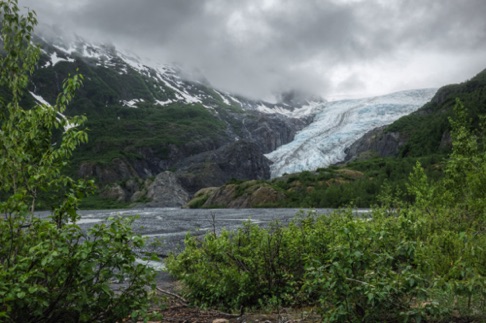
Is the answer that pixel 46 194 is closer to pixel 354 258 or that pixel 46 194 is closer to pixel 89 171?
pixel 354 258

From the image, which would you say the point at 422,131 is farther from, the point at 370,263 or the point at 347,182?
the point at 370,263

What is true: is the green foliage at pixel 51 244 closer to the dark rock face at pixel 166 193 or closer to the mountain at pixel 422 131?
the dark rock face at pixel 166 193

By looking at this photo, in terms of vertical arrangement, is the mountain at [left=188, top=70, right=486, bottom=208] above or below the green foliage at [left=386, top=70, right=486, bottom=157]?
below

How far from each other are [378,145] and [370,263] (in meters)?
174

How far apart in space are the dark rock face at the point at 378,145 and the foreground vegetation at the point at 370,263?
502 feet

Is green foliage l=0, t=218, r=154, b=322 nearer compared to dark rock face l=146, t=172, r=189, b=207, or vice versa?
green foliage l=0, t=218, r=154, b=322

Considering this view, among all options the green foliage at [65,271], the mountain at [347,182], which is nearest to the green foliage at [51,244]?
the green foliage at [65,271]

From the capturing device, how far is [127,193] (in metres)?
146

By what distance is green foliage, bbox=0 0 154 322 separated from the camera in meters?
4.73

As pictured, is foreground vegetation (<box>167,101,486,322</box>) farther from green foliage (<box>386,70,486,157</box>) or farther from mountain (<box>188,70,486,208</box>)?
green foliage (<box>386,70,486,157</box>)

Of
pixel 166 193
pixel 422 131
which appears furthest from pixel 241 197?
pixel 422 131

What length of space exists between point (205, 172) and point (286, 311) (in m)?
162

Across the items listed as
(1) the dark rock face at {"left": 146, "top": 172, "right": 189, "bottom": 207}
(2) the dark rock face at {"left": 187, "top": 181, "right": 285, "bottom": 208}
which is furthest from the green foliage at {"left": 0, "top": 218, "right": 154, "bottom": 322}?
(1) the dark rock face at {"left": 146, "top": 172, "right": 189, "bottom": 207}

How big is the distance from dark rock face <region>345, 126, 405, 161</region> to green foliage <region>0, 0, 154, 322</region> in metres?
162
